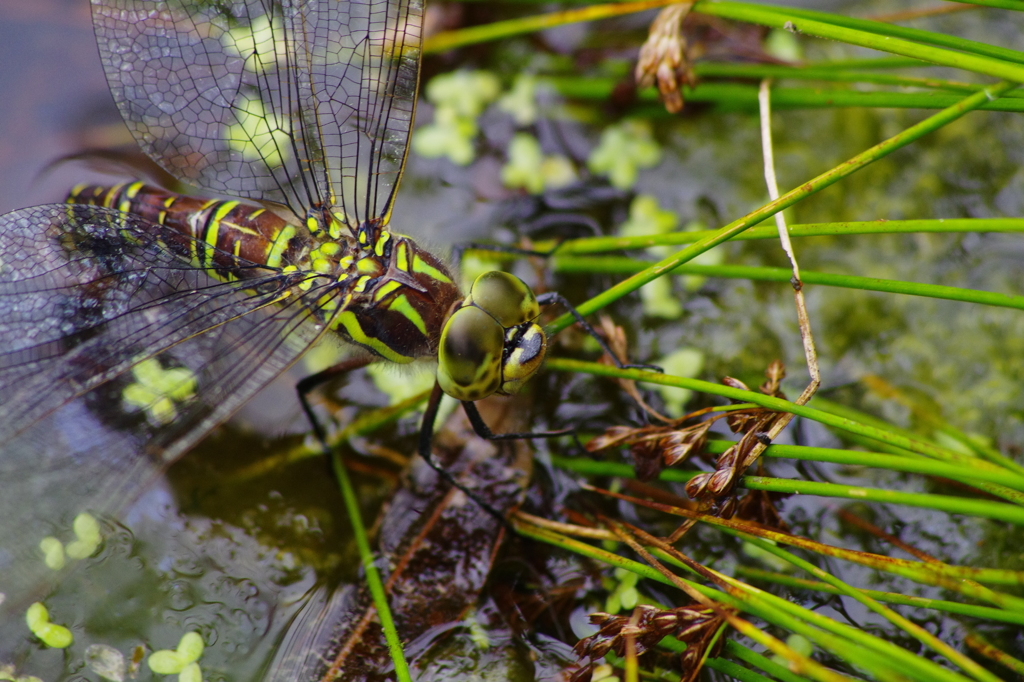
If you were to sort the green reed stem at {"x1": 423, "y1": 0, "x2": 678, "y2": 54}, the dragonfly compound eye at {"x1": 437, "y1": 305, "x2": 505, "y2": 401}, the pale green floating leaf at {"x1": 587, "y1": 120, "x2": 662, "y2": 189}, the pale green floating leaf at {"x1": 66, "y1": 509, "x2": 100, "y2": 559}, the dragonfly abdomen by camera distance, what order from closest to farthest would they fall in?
the dragonfly compound eye at {"x1": 437, "y1": 305, "x2": 505, "y2": 401} → the pale green floating leaf at {"x1": 66, "y1": 509, "x2": 100, "y2": 559} → the dragonfly abdomen → the green reed stem at {"x1": 423, "y1": 0, "x2": 678, "y2": 54} → the pale green floating leaf at {"x1": 587, "y1": 120, "x2": 662, "y2": 189}

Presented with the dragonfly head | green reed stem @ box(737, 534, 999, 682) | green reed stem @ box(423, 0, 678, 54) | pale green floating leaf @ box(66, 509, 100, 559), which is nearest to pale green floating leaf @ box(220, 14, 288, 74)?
green reed stem @ box(423, 0, 678, 54)

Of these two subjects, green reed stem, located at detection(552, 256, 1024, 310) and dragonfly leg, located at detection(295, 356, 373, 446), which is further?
dragonfly leg, located at detection(295, 356, 373, 446)

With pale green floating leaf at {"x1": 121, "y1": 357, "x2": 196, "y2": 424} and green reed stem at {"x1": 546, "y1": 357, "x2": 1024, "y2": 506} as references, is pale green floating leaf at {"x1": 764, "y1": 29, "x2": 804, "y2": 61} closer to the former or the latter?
green reed stem at {"x1": 546, "y1": 357, "x2": 1024, "y2": 506}

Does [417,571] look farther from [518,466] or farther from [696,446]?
[696,446]

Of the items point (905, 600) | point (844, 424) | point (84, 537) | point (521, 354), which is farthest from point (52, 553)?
point (905, 600)

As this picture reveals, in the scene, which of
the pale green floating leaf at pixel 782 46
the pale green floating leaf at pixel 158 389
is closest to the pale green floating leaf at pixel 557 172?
the pale green floating leaf at pixel 782 46

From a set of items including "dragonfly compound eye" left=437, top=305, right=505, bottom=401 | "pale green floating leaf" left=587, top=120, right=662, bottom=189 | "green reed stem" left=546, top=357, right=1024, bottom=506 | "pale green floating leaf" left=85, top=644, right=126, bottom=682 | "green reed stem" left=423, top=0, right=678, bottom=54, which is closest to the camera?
"green reed stem" left=546, top=357, right=1024, bottom=506

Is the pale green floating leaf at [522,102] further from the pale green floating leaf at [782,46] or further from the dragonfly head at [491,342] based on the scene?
the dragonfly head at [491,342]
